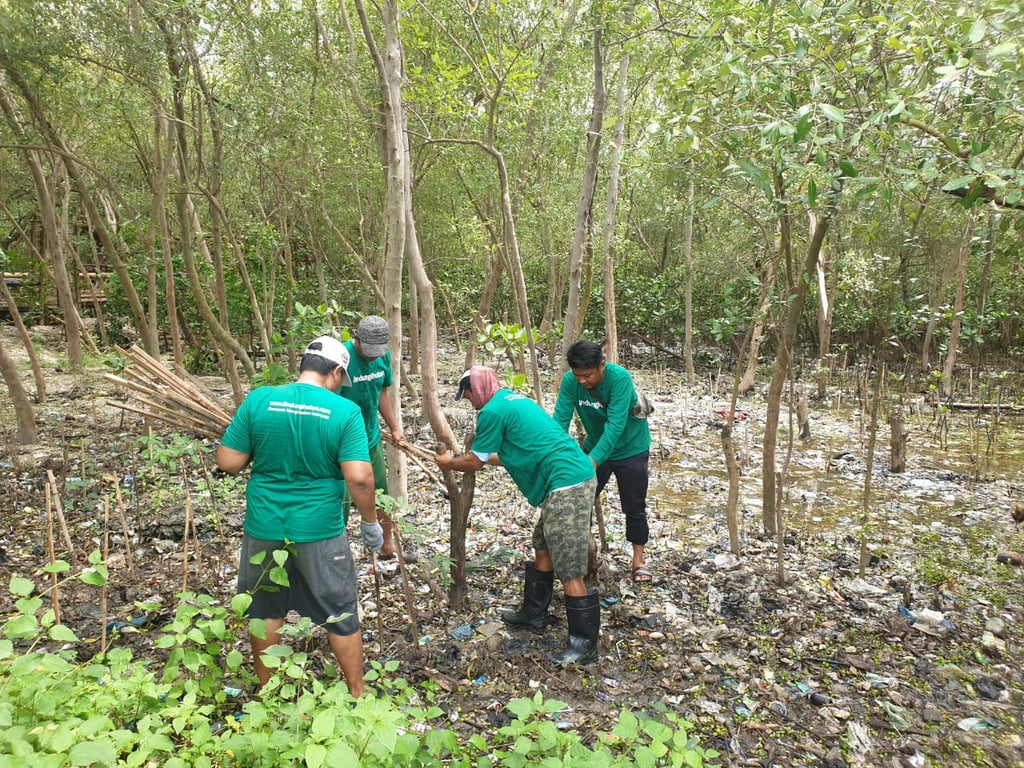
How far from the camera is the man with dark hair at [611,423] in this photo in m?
4.12

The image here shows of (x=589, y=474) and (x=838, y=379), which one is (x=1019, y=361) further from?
(x=589, y=474)

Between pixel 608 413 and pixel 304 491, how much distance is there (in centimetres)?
210

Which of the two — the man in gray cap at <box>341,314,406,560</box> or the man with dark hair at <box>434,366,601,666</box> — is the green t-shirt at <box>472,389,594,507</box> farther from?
the man in gray cap at <box>341,314,406,560</box>

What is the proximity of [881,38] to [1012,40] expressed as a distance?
0.92 m

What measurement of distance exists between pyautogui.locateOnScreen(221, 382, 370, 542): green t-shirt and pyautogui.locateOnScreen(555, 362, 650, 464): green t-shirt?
183cm

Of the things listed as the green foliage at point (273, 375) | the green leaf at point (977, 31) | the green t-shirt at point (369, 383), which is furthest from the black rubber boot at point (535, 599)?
the green leaf at point (977, 31)

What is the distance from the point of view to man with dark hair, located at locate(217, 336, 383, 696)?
2848 mm

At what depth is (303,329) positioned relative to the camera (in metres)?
4.35

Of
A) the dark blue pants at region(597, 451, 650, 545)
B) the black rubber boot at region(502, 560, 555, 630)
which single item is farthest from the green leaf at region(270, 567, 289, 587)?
the dark blue pants at region(597, 451, 650, 545)

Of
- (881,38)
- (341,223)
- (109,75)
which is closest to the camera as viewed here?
(881,38)

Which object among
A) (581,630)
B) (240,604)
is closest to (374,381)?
(581,630)

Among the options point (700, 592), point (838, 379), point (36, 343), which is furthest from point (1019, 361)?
point (36, 343)

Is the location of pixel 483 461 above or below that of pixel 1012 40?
below

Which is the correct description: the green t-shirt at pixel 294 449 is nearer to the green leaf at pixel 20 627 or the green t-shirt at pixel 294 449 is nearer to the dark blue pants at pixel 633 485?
the green leaf at pixel 20 627
